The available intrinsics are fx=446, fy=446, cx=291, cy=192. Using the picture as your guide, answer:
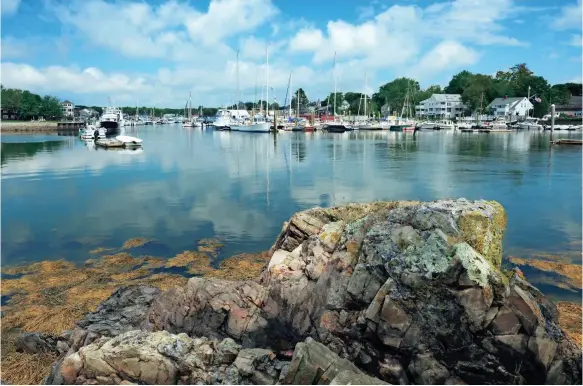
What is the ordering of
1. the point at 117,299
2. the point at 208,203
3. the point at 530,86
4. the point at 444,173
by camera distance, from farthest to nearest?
the point at 530,86 → the point at 444,173 → the point at 208,203 → the point at 117,299

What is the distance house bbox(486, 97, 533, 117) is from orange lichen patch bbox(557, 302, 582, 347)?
175m

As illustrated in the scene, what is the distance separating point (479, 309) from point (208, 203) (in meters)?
26.8

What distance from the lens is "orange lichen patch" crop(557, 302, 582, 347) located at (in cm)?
1321

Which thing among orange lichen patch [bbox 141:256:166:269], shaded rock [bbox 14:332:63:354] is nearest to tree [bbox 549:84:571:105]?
orange lichen patch [bbox 141:256:166:269]

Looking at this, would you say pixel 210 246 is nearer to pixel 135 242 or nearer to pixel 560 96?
pixel 135 242

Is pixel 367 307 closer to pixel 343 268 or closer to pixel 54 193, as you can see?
pixel 343 268

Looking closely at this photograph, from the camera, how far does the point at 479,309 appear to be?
28.7ft

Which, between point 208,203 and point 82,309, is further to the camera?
point 208,203

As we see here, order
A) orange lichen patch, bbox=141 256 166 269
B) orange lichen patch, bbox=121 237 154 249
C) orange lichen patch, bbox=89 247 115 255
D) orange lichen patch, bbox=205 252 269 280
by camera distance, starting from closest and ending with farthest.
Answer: orange lichen patch, bbox=205 252 269 280 → orange lichen patch, bbox=141 256 166 269 → orange lichen patch, bbox=89 247 115 255 → orange lichen patch, bbox=121 237 154 249

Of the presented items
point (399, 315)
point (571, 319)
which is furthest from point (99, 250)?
point (571, 319)

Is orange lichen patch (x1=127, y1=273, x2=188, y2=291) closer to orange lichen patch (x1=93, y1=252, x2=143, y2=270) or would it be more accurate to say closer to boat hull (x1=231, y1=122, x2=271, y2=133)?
orange lichen patch (x1=93, y1=252, x2=143, y2=270)

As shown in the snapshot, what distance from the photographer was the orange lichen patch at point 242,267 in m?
18.3

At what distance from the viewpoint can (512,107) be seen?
173125 millimetres

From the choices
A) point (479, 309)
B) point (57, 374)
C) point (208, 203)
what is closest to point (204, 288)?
point (57, 374)
